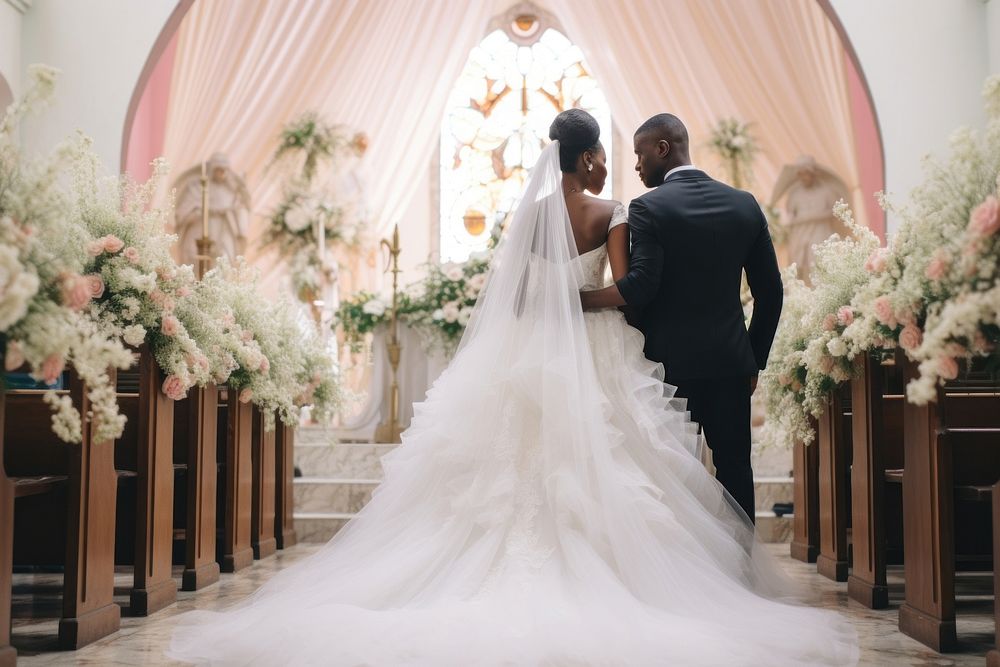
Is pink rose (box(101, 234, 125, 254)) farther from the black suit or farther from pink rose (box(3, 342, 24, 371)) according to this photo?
the black suit

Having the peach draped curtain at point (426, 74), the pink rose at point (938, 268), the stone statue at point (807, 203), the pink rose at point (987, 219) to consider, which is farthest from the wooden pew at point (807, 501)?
the peach draped curtain at point (426, 74)

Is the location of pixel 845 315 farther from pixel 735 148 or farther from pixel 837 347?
pixel 735 148

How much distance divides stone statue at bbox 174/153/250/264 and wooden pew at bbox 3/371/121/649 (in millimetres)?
6181

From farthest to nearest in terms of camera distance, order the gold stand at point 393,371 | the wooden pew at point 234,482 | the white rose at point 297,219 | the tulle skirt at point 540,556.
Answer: the white rose at point 297,219 < the gold stand at point 393,371 < the wooden pew at point 234,482 < the tulle skirt at point 540,556

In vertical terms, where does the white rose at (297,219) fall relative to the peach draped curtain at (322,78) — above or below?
below

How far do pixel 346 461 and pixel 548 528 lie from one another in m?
4.46

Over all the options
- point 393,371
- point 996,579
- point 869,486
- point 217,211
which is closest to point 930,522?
point 996,579

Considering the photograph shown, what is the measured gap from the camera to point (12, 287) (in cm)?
237

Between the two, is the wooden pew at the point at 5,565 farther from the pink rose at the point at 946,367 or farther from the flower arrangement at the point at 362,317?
the flower arrangement at the point at 362,317

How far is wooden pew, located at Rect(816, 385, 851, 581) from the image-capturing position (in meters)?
4.81

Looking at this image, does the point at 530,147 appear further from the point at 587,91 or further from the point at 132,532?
the point at 132,532

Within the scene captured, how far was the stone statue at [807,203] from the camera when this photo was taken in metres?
10.1

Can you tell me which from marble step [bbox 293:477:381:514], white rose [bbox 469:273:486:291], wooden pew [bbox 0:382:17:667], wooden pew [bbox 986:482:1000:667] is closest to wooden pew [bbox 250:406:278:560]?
marble step [bbox 293:477:381:514]

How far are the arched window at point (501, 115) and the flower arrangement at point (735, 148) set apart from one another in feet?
8.30
